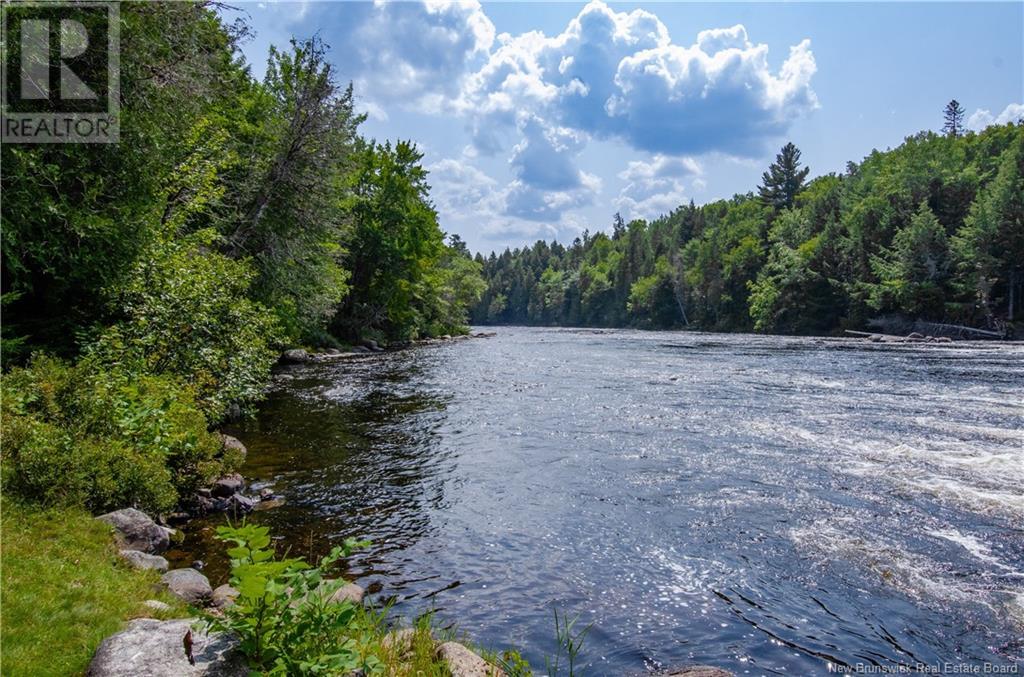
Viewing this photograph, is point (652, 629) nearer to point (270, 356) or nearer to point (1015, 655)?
point (1015, 655)

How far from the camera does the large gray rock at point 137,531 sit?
687 cm

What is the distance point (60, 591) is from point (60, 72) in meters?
10.0

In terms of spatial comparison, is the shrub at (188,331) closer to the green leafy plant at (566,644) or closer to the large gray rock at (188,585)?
the large gray rock at (188,585)

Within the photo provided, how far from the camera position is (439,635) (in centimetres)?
567

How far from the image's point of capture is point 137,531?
7.09 metres

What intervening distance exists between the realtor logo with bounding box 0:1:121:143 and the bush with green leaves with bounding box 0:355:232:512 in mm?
4400

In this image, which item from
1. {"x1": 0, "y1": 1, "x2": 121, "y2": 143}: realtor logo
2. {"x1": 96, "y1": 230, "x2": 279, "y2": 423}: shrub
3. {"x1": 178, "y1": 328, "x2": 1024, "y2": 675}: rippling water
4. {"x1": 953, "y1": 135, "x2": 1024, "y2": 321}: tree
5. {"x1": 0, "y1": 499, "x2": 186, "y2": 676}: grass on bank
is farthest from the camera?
{"x1": 953, "y1": 135, "x2": 1024, "y2": 321}: tree

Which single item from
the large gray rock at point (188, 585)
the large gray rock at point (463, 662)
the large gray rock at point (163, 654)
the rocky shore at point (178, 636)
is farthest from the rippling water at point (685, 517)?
the large gray rock at point (163, 654)

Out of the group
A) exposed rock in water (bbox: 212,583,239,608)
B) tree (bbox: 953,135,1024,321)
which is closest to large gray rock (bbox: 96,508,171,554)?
exposed rock in water (bbox: 212,583,239,608)

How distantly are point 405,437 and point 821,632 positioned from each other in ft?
34.9

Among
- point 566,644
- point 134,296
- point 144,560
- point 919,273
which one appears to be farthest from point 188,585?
point 919,273

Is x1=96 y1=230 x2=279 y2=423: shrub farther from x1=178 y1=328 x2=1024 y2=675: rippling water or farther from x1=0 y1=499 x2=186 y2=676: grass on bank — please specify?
x1=0 y1=499 x2=186 y2=676: grass on bank

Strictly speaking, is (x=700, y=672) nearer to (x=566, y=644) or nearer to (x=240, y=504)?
(x=566, y=644)

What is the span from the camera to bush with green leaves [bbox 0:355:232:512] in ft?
21.8
